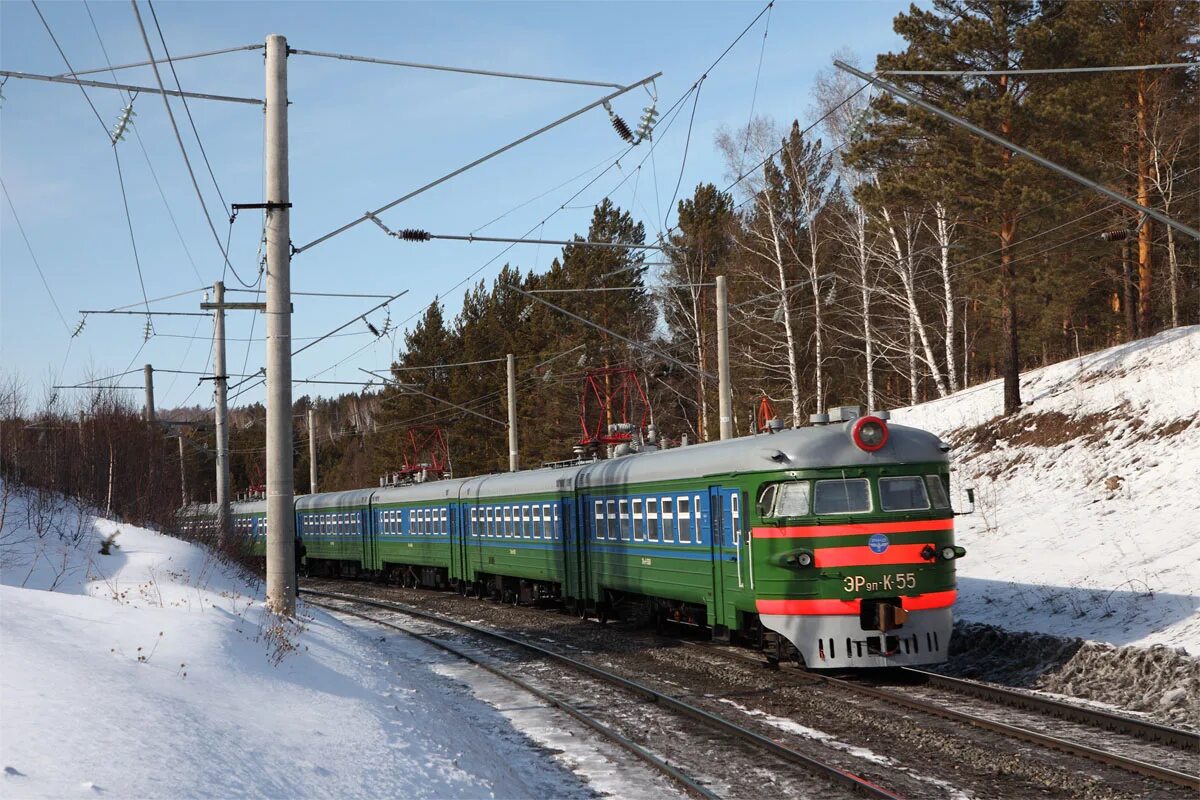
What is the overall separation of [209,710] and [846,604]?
24.5 feet

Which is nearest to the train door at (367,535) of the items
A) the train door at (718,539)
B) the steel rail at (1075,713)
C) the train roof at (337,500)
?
the train roof at (337,500)

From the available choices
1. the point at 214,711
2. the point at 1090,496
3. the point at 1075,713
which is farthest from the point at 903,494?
the point at 1090,496

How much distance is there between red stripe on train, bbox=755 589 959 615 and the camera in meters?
13.1

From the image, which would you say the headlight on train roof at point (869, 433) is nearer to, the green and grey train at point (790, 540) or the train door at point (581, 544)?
the green and grey train at point (790, 540)

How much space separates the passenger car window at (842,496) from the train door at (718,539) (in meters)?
1.57

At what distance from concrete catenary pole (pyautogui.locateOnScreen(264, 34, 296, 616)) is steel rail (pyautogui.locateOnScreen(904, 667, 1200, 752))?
834 cm

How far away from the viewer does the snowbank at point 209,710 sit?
6.32 m

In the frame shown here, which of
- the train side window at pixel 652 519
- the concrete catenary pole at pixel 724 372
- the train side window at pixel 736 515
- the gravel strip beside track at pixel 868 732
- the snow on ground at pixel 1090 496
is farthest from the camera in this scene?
the concrete catenary pole at pixel 724 372

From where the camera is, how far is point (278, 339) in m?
15.4

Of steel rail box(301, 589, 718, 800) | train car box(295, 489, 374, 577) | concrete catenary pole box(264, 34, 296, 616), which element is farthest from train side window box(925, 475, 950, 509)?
train car box(295, 489, 374, 577)

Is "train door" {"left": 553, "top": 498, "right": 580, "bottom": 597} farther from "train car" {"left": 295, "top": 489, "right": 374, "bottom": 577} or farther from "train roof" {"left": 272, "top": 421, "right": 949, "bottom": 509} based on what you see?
"train car" {"left": 295, "top": 489, "right": 374, "bottom": 577}

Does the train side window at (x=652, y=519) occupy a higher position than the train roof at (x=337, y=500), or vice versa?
the train roof at (x=337, y=500)

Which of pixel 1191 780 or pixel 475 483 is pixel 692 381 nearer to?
pixel 475 483

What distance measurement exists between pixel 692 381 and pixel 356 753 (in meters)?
46.8
